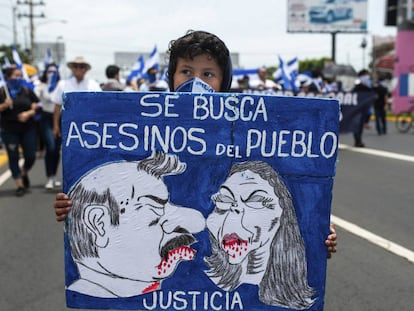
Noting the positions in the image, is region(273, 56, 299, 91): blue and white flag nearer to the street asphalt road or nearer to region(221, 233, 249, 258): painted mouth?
the street asphalt road

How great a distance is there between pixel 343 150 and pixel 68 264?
1280 cm

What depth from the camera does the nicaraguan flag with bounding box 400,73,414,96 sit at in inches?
1199

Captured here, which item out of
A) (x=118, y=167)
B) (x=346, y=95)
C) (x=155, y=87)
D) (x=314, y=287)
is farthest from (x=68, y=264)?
(x=346, y=95)

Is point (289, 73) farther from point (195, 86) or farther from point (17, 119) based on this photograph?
point (195, 86)

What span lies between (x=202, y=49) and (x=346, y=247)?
3608mm

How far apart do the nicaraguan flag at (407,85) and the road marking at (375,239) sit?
987 inches

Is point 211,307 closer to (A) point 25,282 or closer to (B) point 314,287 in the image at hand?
(B) point 314,287

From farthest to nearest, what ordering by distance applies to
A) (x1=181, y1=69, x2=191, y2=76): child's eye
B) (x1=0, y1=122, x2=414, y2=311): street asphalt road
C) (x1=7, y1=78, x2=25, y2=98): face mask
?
(x1=7, y1=78, x2=25, y2=98): face mask
(x1=0, y1=122, x2=414, y2=311): street asphalt road
(x1=181, y1=69, x2=191, y2=76): child's eye

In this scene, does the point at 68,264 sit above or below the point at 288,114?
below

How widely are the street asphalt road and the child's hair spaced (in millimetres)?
2125

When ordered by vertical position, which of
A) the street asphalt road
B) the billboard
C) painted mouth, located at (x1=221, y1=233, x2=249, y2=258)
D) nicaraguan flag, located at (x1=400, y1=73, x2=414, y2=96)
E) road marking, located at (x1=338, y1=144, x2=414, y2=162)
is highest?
the billboard

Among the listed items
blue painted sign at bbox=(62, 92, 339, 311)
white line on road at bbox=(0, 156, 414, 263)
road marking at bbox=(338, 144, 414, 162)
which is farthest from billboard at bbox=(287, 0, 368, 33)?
blue painted sign at bbox=(62, 92, 339, 311)

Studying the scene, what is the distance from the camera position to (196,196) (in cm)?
220

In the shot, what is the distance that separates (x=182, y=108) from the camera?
2213 mm
